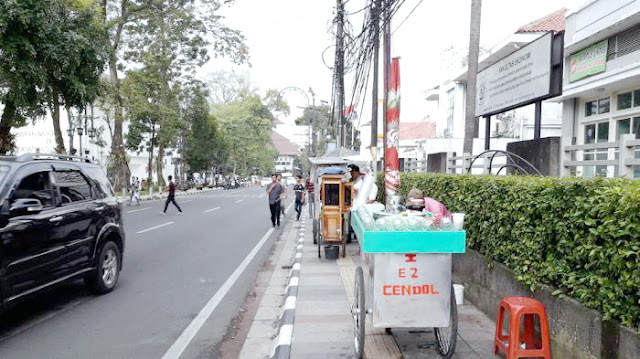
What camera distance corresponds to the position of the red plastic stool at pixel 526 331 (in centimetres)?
390

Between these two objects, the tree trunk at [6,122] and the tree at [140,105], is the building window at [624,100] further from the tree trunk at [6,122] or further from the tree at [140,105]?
the tree at [140,105]

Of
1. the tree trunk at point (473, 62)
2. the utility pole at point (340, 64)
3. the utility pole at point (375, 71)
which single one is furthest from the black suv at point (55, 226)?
the utility pole at point (340, 64)

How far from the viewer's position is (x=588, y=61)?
475 inches

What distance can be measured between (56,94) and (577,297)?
14.7 meters

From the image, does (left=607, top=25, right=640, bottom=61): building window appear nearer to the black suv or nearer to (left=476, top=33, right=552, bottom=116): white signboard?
(left=476, top=33, right=552, bottom=116): white signboard

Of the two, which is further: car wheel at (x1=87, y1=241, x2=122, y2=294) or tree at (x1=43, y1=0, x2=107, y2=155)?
tree at (x1=43, y1=0, x2=107, y2=155)

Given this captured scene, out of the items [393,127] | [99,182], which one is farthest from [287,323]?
[393,127]

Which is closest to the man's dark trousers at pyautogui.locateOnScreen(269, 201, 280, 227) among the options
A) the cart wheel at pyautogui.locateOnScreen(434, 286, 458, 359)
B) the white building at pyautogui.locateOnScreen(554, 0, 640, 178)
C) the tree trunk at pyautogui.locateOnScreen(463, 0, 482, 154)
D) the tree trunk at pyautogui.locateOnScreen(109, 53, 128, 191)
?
the tree trunk at pyautogui.locateOnScreen(463, 0, 482, 154)

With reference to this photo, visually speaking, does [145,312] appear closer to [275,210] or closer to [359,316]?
[359,316]

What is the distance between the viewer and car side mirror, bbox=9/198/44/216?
4809mm

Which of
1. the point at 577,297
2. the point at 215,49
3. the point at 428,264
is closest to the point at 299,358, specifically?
the point at 428,264

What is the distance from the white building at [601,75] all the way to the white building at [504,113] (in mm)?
3111

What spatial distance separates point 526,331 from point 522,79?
5.29 metres

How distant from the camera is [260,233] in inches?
564
